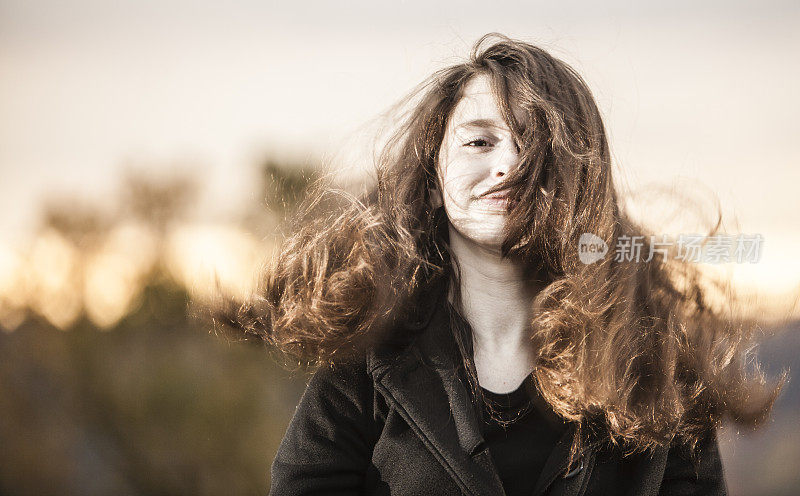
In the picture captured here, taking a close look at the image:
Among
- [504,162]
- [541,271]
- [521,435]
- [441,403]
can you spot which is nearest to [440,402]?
[441,403]

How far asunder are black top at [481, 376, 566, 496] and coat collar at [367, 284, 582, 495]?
0.08 ft

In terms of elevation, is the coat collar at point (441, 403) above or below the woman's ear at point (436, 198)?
below

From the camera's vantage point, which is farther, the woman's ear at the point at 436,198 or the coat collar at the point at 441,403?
the woman's ear at the point at 436,198

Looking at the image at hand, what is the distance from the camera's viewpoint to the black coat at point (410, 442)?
0.92 metres

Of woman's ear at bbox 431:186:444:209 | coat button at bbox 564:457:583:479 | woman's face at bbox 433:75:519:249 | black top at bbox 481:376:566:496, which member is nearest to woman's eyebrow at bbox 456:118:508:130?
woman's face at bbox 433:75:519:249

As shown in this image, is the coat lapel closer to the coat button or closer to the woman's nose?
the coat button

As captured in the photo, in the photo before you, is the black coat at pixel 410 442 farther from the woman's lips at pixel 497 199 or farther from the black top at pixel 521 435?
the woman's lips at pixel 497 199

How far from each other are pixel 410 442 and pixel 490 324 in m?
0.23

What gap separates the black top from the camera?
96cm

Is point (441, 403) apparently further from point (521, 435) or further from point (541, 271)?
point (541, 271)

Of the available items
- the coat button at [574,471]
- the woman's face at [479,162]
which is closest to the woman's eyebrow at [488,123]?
the woman's face at [479,162]

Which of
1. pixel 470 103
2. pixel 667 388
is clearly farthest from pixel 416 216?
pixel 667 388

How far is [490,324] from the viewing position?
A: 3.33 feet

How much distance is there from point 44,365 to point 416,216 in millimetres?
954
